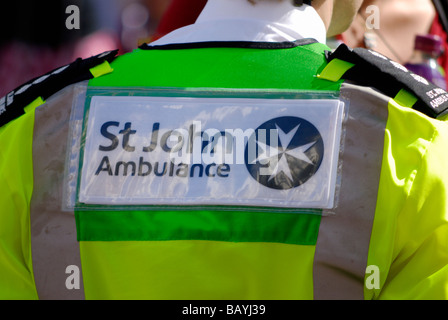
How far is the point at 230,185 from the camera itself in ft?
4.11

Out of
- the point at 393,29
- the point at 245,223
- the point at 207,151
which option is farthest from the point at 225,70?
the point at 393,29

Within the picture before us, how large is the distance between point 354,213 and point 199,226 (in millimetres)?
257

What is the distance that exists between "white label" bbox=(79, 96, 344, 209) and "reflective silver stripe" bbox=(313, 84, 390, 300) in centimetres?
3

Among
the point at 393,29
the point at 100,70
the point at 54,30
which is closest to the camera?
the point at 100,70

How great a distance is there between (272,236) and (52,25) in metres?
2.94

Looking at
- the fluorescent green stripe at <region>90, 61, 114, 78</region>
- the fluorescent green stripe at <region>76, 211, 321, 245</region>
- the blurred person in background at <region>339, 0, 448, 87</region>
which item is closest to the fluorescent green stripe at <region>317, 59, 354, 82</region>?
the fluorescent green stripe at <region>76, 211, 321, 245</region>

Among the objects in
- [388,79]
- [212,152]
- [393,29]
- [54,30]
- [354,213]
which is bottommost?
[354,213]

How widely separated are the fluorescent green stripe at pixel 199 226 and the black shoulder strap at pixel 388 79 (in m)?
0.25

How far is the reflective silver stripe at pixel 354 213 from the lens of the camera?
1215mm

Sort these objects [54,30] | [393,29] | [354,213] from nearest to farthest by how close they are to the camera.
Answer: [354,213], [393,29], [54,30]

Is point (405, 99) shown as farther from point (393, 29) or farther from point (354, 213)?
point (393, 29)

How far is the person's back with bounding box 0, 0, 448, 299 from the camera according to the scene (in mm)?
1213

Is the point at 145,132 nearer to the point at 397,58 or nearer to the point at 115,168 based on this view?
the point at 115,168
